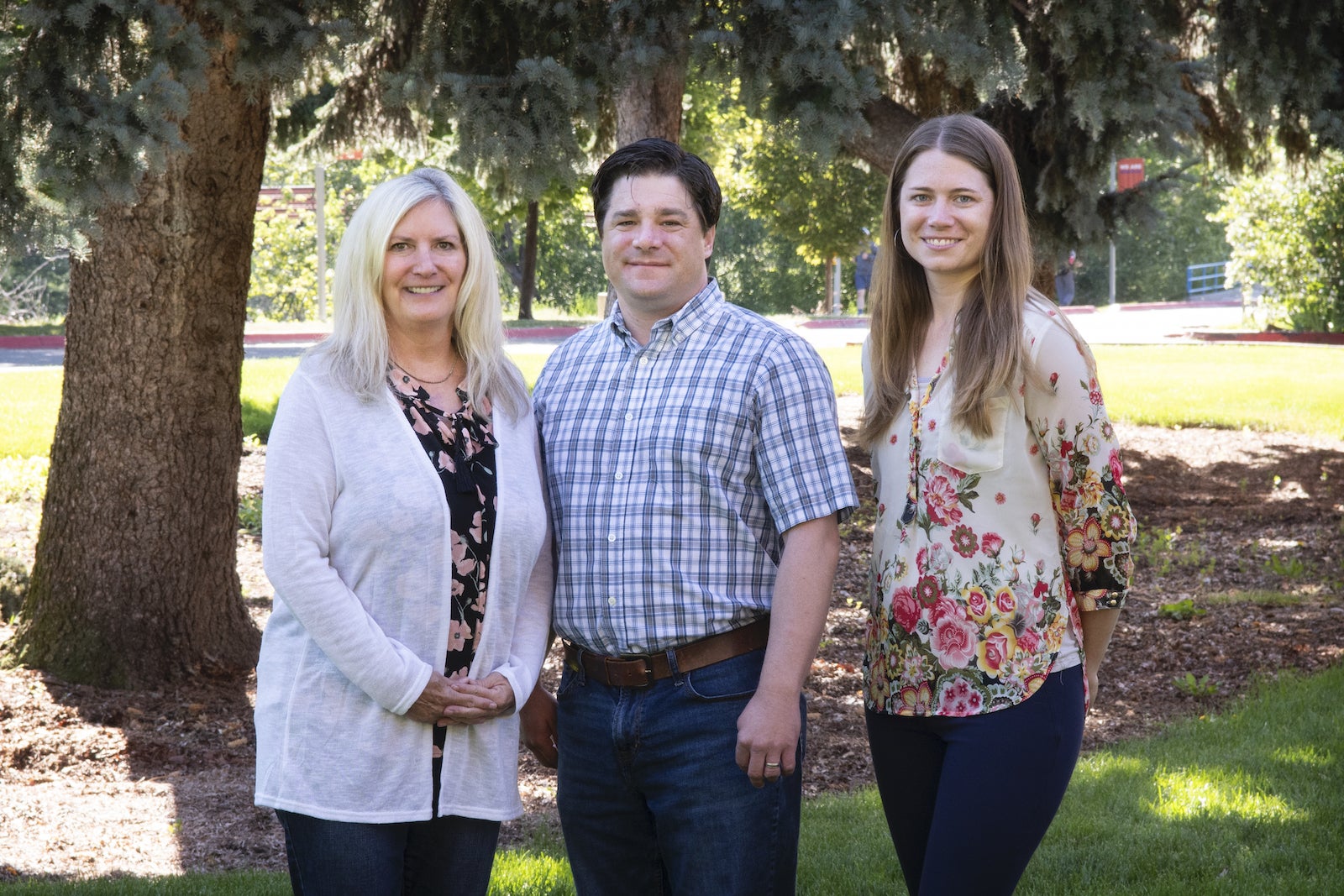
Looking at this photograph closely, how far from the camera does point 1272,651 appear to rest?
668 centimetres

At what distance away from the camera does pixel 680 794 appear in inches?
97.4

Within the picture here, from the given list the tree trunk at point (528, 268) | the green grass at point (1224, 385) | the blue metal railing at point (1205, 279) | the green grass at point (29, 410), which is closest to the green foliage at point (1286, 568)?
the green grass at point (1224, 385)

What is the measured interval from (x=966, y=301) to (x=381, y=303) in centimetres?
121

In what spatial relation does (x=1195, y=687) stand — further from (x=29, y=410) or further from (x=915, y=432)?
(x=29, y=410)

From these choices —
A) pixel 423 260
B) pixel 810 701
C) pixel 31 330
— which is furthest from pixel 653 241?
pixel 31 330

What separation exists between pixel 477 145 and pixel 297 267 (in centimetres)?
3272

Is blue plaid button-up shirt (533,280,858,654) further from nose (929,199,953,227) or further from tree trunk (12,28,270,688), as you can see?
tree trunk (12,28,270,688)

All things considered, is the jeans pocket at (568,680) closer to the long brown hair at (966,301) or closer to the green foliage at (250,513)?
the long brown hair at (966,301)

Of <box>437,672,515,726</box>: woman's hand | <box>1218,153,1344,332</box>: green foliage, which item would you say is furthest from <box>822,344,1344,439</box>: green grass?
<box>437,672,515,726</box>: woman's hand

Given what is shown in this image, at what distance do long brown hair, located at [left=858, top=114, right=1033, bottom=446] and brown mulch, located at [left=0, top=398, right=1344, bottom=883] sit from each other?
0.30m

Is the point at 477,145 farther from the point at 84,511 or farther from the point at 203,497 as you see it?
the point at 84,511

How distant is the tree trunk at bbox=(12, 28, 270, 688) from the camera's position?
5691 millimetres

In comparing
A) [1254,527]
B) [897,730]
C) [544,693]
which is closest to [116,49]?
[544,693]

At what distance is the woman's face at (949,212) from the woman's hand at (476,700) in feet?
4.04
